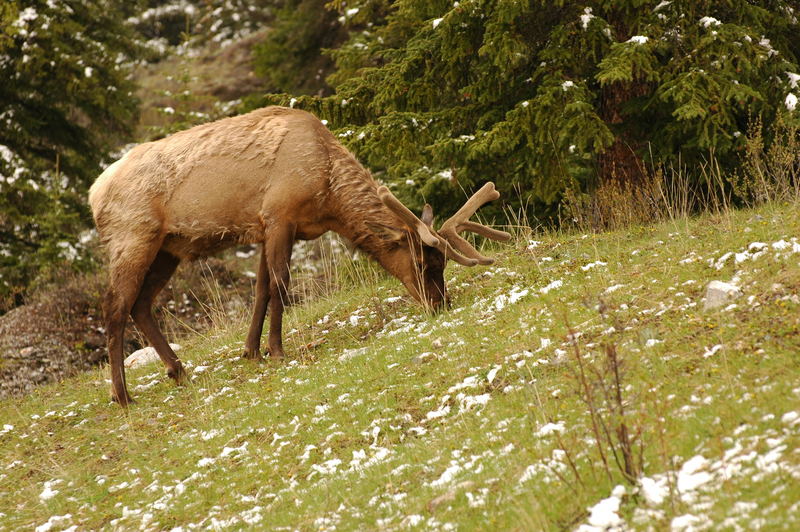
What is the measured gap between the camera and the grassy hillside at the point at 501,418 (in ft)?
13.2

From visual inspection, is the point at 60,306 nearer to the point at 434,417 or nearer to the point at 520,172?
the point at 520,172

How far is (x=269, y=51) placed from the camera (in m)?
19.2

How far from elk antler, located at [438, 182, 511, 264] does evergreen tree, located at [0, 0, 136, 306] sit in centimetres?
875

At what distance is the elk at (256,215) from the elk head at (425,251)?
0.4 inches

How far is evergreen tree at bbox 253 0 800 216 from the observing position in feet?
31.3

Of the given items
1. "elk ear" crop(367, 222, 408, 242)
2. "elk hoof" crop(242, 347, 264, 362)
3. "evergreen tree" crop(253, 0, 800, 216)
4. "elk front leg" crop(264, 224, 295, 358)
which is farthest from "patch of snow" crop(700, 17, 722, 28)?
"elk hoof" crop(242, 347, 264, 362)

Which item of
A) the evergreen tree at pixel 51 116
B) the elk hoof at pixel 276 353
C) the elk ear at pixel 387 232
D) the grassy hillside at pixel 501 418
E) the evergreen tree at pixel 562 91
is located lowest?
the grassy hillside at pixel 501 418

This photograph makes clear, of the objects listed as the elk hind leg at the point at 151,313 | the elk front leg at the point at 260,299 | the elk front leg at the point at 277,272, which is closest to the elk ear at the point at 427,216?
the elk front leg at the point at 277,272

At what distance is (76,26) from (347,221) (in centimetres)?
941

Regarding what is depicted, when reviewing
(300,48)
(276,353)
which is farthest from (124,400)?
(300,48)

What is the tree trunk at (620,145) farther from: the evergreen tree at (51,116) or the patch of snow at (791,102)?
the evergreen tree at (51,116)

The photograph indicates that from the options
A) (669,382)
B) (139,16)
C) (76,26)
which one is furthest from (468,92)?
(139,16)

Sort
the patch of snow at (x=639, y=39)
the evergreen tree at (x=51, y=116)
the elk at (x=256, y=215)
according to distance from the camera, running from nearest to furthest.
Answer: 1. the elk at (x=256, y=215)
2. the patch of snow at (x=639, y=39)
3. the evergreen tree at (x=51, y=116)

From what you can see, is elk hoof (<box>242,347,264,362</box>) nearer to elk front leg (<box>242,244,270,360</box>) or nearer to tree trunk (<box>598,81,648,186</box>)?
elk front leg (<box>242,244,270,360</box>)
